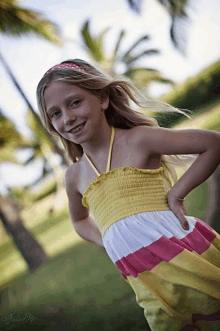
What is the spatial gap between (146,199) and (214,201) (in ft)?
3.26

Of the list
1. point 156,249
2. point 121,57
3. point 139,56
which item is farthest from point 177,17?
point 156,249

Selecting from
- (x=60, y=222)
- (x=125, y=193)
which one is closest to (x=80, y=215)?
(x=125, y=193)

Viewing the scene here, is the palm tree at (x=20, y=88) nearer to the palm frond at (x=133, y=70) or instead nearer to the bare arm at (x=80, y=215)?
the palm frond at (x=133, y=70)

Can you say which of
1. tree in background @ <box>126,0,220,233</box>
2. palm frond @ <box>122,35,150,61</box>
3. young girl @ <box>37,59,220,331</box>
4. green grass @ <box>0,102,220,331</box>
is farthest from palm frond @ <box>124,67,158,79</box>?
young girl @ <box>37,59,220,331</box>

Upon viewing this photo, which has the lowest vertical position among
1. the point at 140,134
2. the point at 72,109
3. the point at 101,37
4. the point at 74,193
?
the point at 101,37

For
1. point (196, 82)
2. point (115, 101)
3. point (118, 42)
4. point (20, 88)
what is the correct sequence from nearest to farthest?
1. point (115, 101)
2. point (20, 88)
3. point (196, 82)
4. point (118, 42)

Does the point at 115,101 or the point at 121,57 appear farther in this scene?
the point at 121,57

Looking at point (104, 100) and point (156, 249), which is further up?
point (104, 100)

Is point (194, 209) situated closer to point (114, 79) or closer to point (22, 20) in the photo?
point (114, 79)

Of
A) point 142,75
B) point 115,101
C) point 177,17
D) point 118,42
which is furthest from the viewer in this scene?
point 142,75

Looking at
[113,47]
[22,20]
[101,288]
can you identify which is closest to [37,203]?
[101,288]

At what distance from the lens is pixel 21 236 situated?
2115 mm

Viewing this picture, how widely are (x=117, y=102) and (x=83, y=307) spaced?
1.08 metres

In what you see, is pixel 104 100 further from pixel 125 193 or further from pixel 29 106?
pixel 29 106
